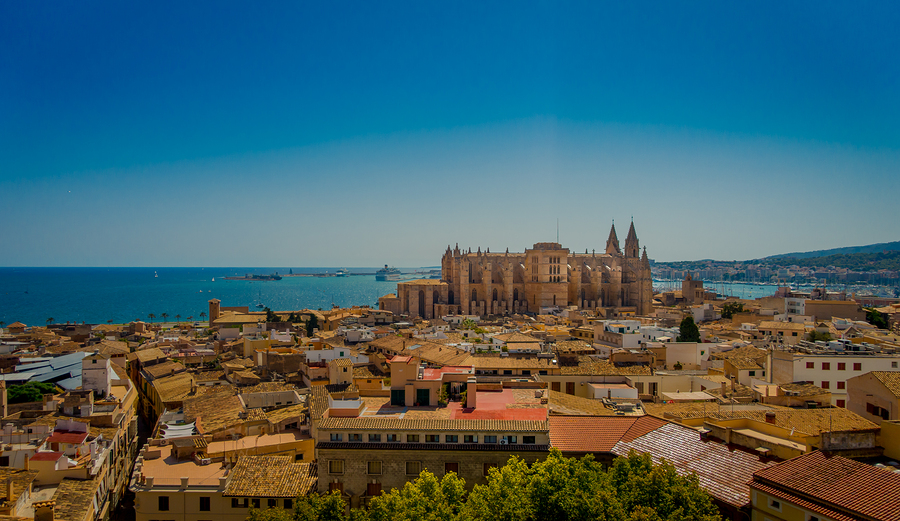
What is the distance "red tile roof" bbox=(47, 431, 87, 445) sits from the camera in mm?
19984

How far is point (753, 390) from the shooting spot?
24.9m

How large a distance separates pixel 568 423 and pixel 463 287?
64.6 m

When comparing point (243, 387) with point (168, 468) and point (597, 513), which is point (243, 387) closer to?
point (168, 468)

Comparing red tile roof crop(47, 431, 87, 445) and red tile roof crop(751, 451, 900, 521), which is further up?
red tile roof crop(751, 451, 900, 521)

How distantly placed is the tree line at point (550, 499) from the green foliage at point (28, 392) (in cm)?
2013

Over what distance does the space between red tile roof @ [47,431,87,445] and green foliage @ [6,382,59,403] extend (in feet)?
31.9

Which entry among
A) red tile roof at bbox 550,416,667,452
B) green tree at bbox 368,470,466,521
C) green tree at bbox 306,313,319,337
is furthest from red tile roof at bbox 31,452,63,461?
green tree at bbox 306,313,319,337

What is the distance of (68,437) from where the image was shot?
20250 millimetres

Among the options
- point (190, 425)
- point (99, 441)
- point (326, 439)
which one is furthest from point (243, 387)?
point (326, 439)

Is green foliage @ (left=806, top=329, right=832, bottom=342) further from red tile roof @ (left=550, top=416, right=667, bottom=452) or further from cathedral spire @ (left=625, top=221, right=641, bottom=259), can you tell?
cathedral spire @ (left=625, top=221, right=641, bottom=259)

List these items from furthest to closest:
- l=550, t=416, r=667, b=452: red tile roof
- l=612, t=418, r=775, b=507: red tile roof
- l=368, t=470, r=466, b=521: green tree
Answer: l=550, t=416, r=667, b=452: red tile roof
l=612, t=418, r=775, b=507: red tile roof
l=368, t=470, r=466, b=521: green tree

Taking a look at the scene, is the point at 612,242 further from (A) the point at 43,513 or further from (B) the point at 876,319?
(A) the point at 43,513

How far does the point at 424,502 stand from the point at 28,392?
24128 mm

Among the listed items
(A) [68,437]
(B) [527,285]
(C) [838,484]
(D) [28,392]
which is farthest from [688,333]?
(B) [527,285]
